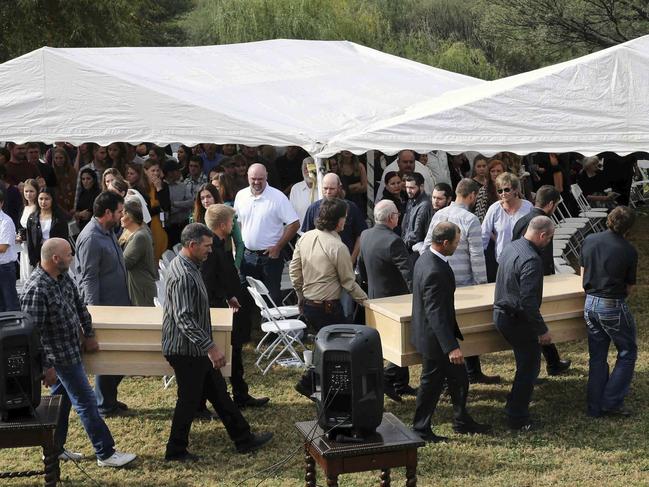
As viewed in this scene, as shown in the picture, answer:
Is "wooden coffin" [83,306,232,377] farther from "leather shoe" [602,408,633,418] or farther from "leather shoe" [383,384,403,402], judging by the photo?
"leather shoe" [602,408,633,418]

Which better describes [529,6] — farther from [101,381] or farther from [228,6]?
[101,381]

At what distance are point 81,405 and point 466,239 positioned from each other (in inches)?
134

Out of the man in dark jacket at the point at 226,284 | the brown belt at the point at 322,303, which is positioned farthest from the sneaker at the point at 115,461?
the brown belt at the point at 322,303

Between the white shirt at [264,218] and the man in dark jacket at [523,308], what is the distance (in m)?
3.11

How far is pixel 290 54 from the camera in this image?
1409 centimetres

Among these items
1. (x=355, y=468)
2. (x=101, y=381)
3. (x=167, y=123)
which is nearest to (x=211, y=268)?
(x=101, y=381)

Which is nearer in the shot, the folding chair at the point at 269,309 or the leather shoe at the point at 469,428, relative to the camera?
the leather shoe at the point at 469,428

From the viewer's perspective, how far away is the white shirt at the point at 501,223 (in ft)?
28.1

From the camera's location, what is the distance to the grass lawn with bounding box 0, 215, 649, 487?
243 inches

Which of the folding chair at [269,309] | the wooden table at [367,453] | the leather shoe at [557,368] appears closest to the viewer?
the wooden table at [367,453]

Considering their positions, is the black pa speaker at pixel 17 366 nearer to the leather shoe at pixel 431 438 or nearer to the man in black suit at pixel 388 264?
the leather shoe at pixel 431 438

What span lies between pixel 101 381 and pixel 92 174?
4460 mm

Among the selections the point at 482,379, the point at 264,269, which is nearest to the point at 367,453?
the point at 482,379

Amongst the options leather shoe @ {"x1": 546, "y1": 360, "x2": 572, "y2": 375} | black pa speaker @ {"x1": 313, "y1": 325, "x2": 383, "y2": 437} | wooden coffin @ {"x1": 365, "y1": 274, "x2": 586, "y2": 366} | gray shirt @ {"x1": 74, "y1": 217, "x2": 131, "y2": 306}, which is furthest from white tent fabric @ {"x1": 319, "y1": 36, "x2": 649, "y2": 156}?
black pa speaker @ {"x1": 313, "y1": 325, "x2": 383, "y2": 437}
